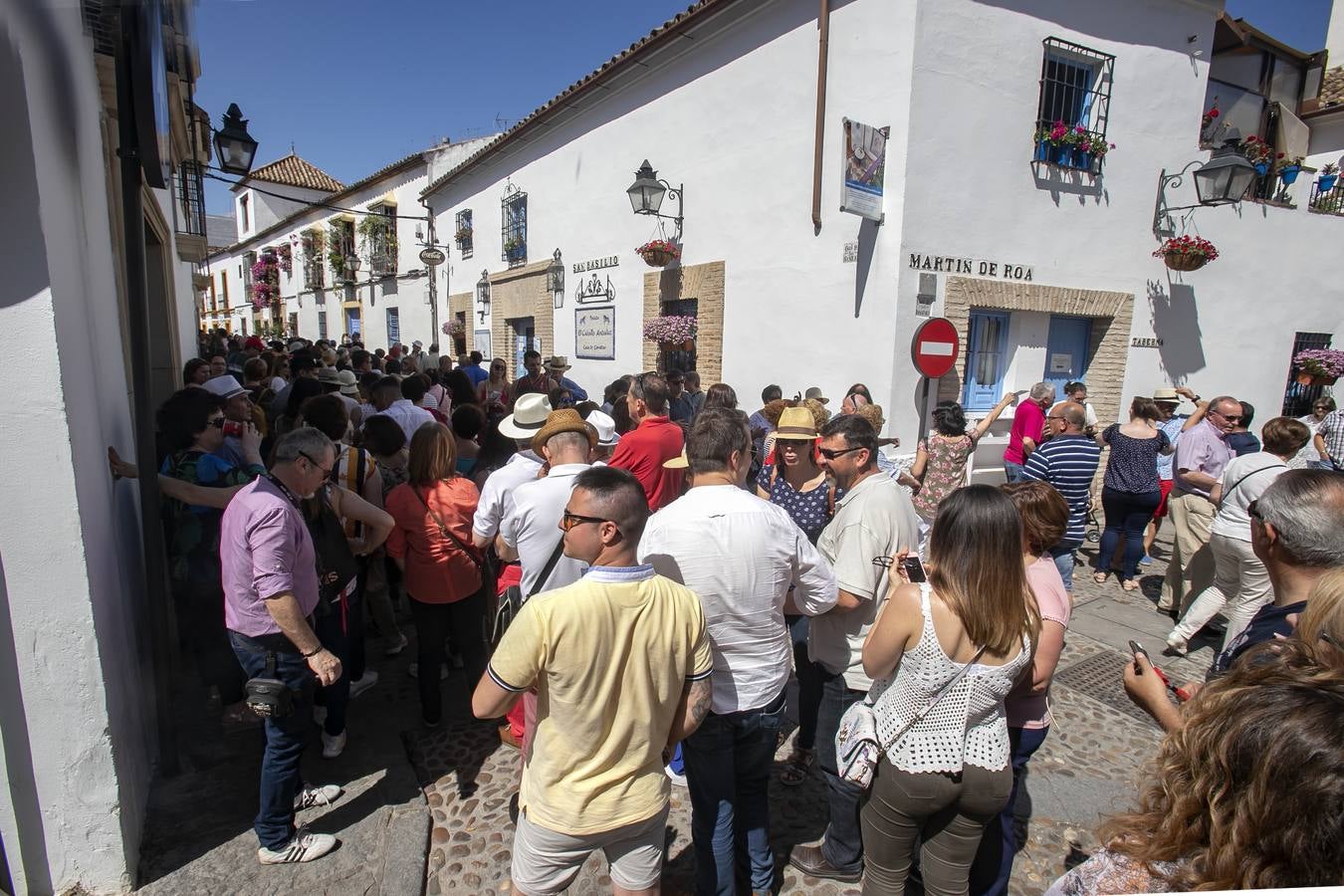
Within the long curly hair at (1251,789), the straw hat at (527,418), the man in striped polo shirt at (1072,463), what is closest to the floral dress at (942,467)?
the man in striped polo shirt at (1072,463)

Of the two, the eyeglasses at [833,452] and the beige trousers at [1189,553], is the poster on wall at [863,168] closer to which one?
the beige trousers at [1189,553]

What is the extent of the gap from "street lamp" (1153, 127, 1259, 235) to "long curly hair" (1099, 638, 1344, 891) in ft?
28.2

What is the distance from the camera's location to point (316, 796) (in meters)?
3.05

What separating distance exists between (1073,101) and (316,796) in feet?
31.3

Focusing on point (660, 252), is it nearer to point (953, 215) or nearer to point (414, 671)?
point (953, 215)

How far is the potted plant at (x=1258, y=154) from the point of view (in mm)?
8836

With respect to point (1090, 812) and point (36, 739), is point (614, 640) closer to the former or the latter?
point (36, 739)

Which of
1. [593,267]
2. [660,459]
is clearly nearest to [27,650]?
[660,459]

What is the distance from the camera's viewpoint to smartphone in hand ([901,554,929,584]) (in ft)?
6.55

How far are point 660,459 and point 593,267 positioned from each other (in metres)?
8.22

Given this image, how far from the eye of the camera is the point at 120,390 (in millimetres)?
3418

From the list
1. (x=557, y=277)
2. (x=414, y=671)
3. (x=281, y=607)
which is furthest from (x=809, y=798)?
(x=557, y=277)

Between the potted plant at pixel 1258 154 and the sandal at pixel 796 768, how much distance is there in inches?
397

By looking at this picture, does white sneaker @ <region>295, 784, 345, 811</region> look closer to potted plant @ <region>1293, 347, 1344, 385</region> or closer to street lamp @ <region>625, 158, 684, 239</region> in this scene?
street lamp @ <region>625, 158, 684, 239</region>
